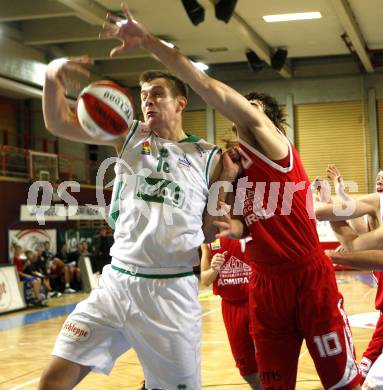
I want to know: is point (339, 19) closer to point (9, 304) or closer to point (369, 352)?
point (9, 304)

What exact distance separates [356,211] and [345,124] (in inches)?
716

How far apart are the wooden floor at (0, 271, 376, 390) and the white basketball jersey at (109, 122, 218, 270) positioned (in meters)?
3.22

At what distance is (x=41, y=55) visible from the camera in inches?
774

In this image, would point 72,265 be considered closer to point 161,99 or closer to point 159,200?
point 161,99

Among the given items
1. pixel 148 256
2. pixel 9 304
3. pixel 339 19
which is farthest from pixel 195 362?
pixel 339 19

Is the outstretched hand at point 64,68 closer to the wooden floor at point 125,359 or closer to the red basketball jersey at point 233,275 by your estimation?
the red basketball jersey at point 233,275

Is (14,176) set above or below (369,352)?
above

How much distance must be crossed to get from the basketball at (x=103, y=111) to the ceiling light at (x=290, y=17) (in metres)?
13.7

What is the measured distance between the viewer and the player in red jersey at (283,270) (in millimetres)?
3848

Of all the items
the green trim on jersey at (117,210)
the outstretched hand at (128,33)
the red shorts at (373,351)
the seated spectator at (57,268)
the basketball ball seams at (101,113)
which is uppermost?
the outstretched hand at (128,33)

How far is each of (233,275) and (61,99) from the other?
2472 millimetres

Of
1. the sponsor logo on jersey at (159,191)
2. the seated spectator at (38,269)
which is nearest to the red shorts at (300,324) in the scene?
the sponsor logo on jersey at (159,191)

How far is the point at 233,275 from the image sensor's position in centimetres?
584

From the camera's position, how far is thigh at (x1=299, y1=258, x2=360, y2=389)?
383 centimetres
